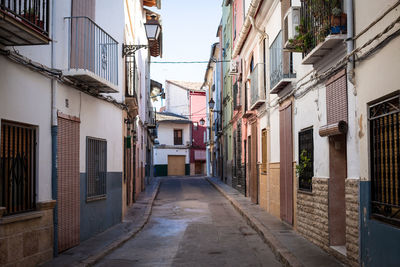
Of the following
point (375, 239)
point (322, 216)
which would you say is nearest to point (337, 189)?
point (322, 216)

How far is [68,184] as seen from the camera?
9484 millimetres

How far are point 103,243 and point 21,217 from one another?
2.96m

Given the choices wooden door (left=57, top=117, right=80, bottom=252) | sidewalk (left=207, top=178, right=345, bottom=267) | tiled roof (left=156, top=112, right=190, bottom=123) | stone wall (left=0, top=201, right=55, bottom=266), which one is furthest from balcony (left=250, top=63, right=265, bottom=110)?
tiled roof (left=156, top=112, right=190, bottom=123)

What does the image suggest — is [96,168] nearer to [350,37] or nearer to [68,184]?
[68,184]

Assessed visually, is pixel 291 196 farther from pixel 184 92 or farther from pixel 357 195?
pixel 184 92

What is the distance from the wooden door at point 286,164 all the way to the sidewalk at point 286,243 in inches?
15.7

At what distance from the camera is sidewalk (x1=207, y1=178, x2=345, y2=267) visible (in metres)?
7.86

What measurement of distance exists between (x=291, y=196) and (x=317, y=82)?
11.2 ft

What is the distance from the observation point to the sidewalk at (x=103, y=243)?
27.0 ft

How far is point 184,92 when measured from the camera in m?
59.9

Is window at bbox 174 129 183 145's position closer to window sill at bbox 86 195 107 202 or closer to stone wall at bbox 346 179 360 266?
window sill at bbox 86 195 107 202

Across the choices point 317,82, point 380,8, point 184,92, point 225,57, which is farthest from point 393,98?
point 184,92

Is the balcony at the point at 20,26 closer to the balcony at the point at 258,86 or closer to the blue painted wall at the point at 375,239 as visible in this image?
the blue painted wall at the point at 375,239

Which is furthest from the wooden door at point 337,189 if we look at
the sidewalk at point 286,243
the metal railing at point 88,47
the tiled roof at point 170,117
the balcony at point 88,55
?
the tiled roof at point 170,117
